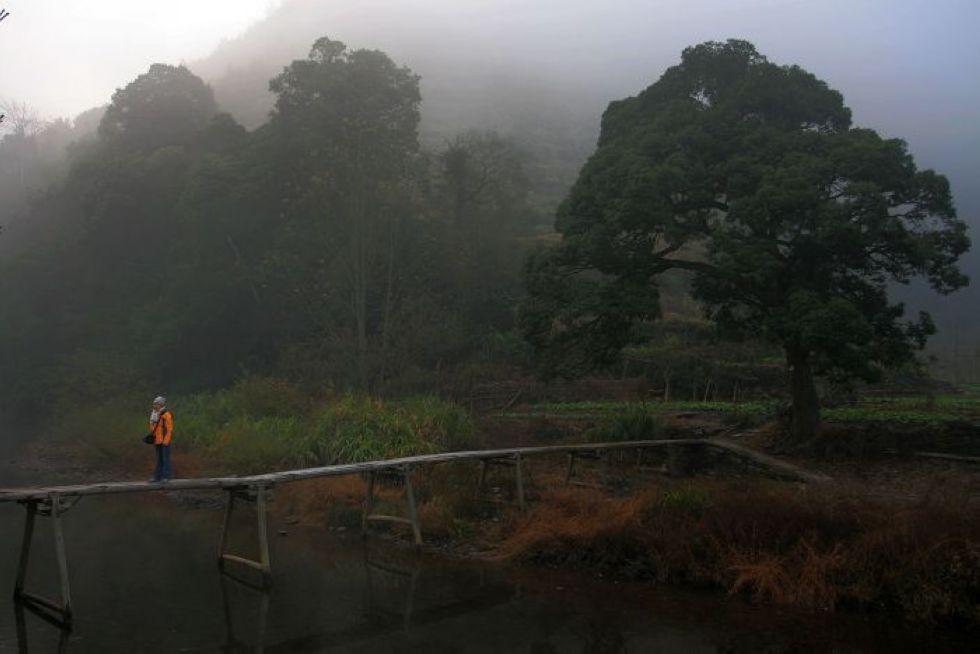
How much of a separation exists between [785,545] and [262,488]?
782 centimetres

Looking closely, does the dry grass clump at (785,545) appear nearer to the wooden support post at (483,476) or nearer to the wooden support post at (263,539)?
the wooden support post at (483,476)

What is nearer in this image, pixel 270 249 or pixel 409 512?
pixel 409 512

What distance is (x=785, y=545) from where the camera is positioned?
446 inches

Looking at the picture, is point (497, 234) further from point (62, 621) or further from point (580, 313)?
point (62, 621)

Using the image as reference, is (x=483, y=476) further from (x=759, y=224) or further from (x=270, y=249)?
(x=270, y=249)

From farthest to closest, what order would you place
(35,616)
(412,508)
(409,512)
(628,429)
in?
(628,429) → (409,512) → (412,508) → (35,616)

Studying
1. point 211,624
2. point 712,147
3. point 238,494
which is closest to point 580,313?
point 712,147

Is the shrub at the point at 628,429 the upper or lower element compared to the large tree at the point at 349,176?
lower

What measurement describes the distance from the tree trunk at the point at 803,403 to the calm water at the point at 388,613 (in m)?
8.72

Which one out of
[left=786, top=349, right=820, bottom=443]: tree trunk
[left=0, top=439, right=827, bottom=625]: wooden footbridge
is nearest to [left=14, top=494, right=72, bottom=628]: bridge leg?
[left=0, top=439, right=827, bottom=625]: wooden footbridge

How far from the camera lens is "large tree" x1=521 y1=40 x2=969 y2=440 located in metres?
16.5

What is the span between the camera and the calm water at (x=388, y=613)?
962cm

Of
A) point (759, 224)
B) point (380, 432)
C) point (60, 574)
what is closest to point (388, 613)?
point (60, 574)

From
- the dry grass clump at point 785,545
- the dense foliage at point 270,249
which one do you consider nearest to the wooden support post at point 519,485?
the dry grass clump at point 785,545
